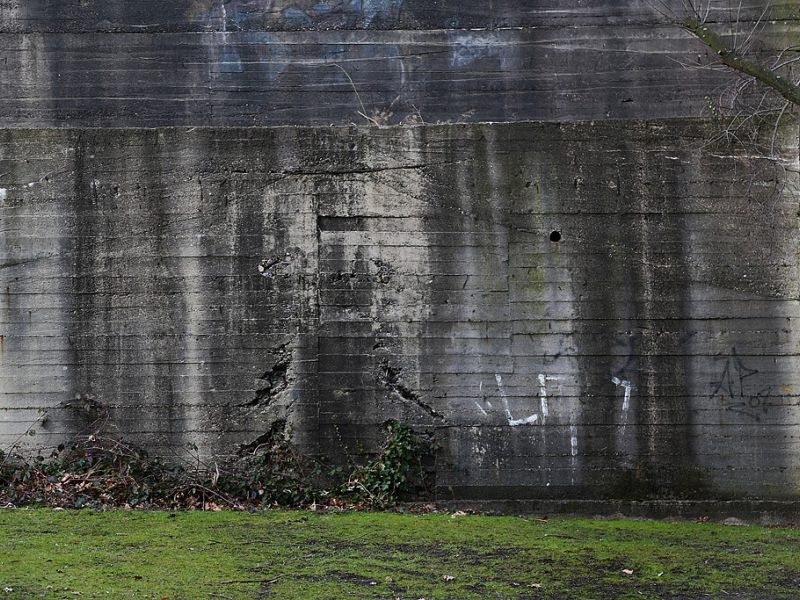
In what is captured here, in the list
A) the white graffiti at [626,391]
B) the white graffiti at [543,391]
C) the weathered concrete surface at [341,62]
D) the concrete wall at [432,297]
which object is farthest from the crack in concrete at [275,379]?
the weathered concrete surface at [341,62]

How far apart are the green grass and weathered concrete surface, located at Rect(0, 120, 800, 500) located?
722 millimetres

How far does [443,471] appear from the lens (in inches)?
286

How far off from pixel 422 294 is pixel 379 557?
2307 millimetres

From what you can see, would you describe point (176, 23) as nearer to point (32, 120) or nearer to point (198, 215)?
point (32, 120)

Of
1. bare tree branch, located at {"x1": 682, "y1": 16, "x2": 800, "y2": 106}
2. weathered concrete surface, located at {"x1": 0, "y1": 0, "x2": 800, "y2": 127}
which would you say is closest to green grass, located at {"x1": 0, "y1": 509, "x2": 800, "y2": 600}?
bare tree branch, located at {"x1": 682, "y1": 16, "x2": 800, "y2": 106}

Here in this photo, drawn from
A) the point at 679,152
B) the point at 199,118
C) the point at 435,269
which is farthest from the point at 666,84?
the point at 199,118

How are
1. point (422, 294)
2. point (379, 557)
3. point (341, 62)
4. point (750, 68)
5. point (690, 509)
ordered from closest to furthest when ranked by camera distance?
point (750, 68) → point (379, 557) → point (690, 509) → point (422, 294) → point (341, 62)

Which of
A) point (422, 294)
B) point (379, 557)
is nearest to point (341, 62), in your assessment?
point (422, 294)

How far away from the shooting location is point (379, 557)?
5.70 m

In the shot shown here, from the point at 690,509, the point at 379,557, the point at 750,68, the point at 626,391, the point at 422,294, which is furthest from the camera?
the point at 422,294

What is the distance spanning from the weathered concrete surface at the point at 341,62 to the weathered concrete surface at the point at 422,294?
230 cm

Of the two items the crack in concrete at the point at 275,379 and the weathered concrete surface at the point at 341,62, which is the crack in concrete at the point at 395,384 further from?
the weathered concrete surface at the point at 341,62

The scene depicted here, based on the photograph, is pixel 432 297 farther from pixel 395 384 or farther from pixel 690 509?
pixel 690 509

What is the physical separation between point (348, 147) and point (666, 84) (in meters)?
3.95
